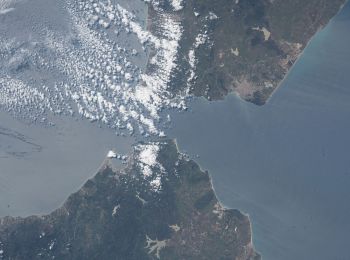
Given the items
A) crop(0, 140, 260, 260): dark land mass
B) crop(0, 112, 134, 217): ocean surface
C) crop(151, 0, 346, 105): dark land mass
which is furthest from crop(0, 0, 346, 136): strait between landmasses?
crop(0, 140, 260, 260): dark land mass

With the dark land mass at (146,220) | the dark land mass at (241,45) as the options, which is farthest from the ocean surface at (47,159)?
the dark land mass at (241,45)

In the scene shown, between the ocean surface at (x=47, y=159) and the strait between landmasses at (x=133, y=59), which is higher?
the strait between landmasses at (x=133, y=59)

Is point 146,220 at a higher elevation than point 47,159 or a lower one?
lower

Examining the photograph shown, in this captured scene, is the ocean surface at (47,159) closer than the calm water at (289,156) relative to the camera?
No

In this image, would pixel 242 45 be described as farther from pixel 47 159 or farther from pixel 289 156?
pixel 47 159

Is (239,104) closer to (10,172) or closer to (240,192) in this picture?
(240,192)

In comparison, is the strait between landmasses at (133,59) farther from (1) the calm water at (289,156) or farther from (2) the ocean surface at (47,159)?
(1) the calm water at (289,156)

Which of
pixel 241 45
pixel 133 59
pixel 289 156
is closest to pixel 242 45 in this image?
pixel 241 45
